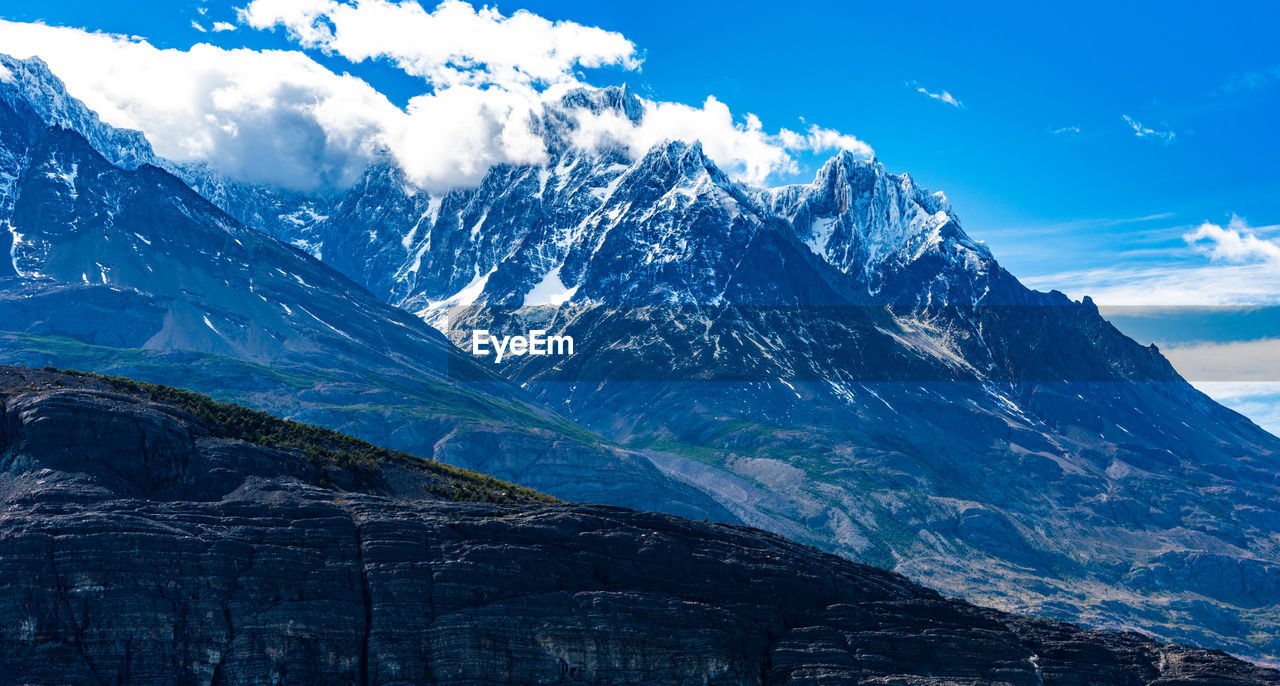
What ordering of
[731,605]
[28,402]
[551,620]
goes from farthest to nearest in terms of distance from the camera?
1. [28,402]
2. [731,605]
3. [551,620]

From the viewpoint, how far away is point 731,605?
16638 centimetres

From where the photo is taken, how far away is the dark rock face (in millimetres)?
148250

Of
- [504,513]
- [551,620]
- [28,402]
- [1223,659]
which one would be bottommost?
[1223,659]

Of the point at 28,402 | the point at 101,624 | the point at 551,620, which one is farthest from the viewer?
the point at 28,402

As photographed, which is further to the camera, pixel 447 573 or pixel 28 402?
pixel 28 402

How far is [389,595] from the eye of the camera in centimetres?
15725

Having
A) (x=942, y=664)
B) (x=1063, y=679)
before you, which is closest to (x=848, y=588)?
(x=942, y=664)

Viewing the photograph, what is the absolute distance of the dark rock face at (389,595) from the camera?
148 meters

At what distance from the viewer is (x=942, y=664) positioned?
165m

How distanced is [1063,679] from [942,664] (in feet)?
56.8

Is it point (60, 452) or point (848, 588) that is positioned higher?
point (60, 452)


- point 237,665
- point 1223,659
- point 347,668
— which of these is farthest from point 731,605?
point 1223,659

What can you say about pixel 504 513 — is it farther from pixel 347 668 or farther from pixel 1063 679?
pixel 1063 679

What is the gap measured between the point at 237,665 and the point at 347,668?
12841 millimetres
